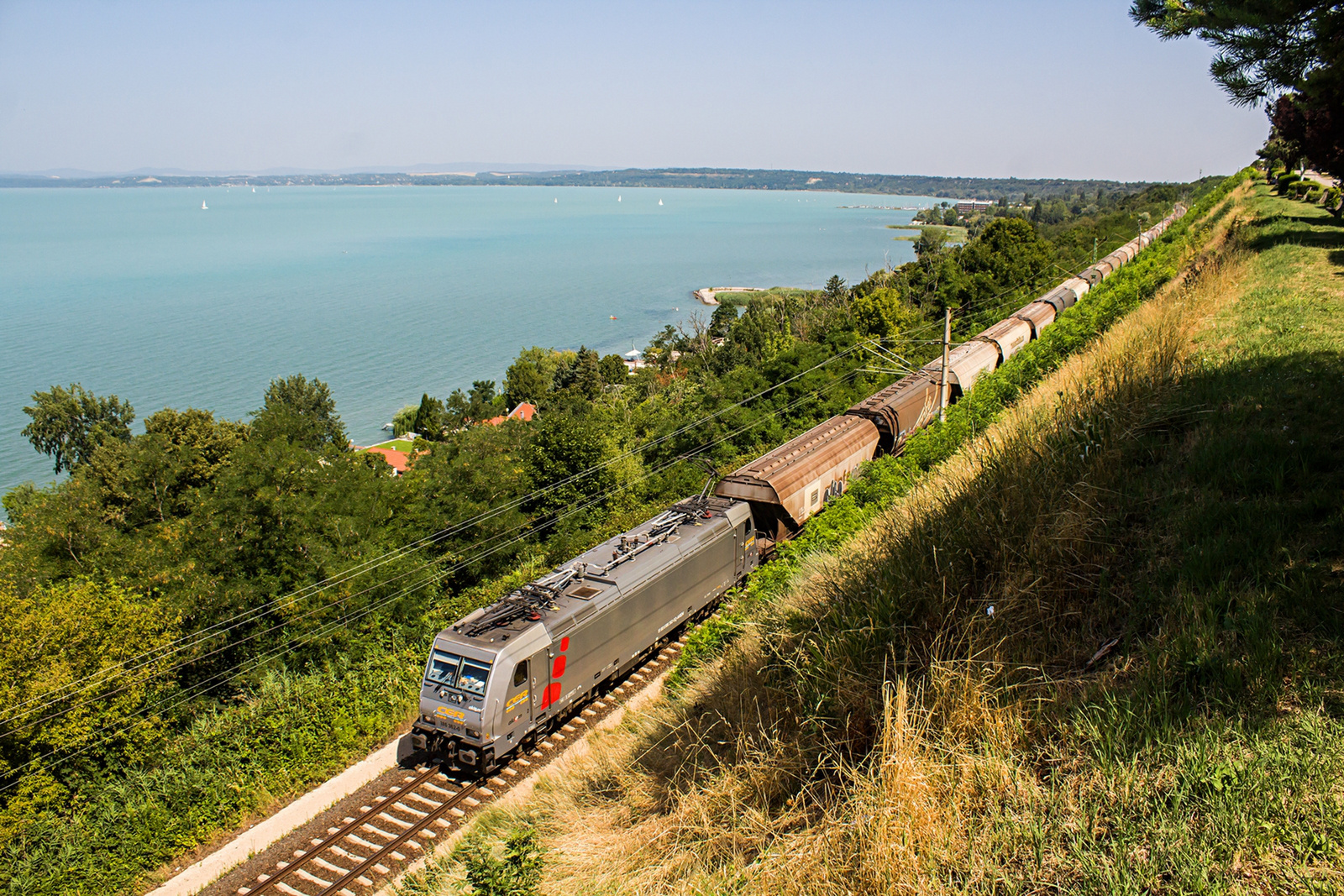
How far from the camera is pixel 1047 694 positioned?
4.70 m

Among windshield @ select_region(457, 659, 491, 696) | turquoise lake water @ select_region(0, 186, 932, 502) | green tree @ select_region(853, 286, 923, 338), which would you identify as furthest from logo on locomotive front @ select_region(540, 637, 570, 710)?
turquoise lake water @ select_region(0, 186, 932, 502)

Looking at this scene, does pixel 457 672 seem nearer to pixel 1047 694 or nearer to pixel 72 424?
pixel 1047 694

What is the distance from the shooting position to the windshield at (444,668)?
1352cm

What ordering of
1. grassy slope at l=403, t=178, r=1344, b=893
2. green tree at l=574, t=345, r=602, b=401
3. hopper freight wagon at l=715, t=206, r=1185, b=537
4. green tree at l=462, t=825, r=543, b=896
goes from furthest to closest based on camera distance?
green tree at l=574, t=345, r=602, b=401, hopper freight wagon at l=715, t=206, r=1185, b=537, green tree at l=462, t=825, r=543, b=896, grassy slope at l=403, t=178, r=1344, b=893

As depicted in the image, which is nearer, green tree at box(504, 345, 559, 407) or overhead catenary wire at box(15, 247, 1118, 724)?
overhead catenary wire at box(15, 247, 1118, 724)

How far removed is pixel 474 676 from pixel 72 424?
63202 millimetres

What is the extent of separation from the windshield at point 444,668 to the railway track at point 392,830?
2096mm

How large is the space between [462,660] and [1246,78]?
13149 millimetres

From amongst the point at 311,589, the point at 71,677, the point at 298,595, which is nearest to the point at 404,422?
the point at 311,589

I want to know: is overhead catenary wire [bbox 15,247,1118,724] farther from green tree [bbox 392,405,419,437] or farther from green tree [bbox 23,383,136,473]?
green tree [bbox 23,383,136,473]

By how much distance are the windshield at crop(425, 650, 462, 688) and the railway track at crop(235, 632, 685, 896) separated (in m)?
2.10

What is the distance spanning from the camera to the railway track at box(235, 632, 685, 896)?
1213 centimetres

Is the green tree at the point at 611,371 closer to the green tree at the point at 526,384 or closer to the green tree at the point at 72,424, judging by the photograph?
the green tree at the point at 526,384

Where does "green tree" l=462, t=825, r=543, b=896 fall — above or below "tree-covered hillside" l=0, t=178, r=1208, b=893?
above
